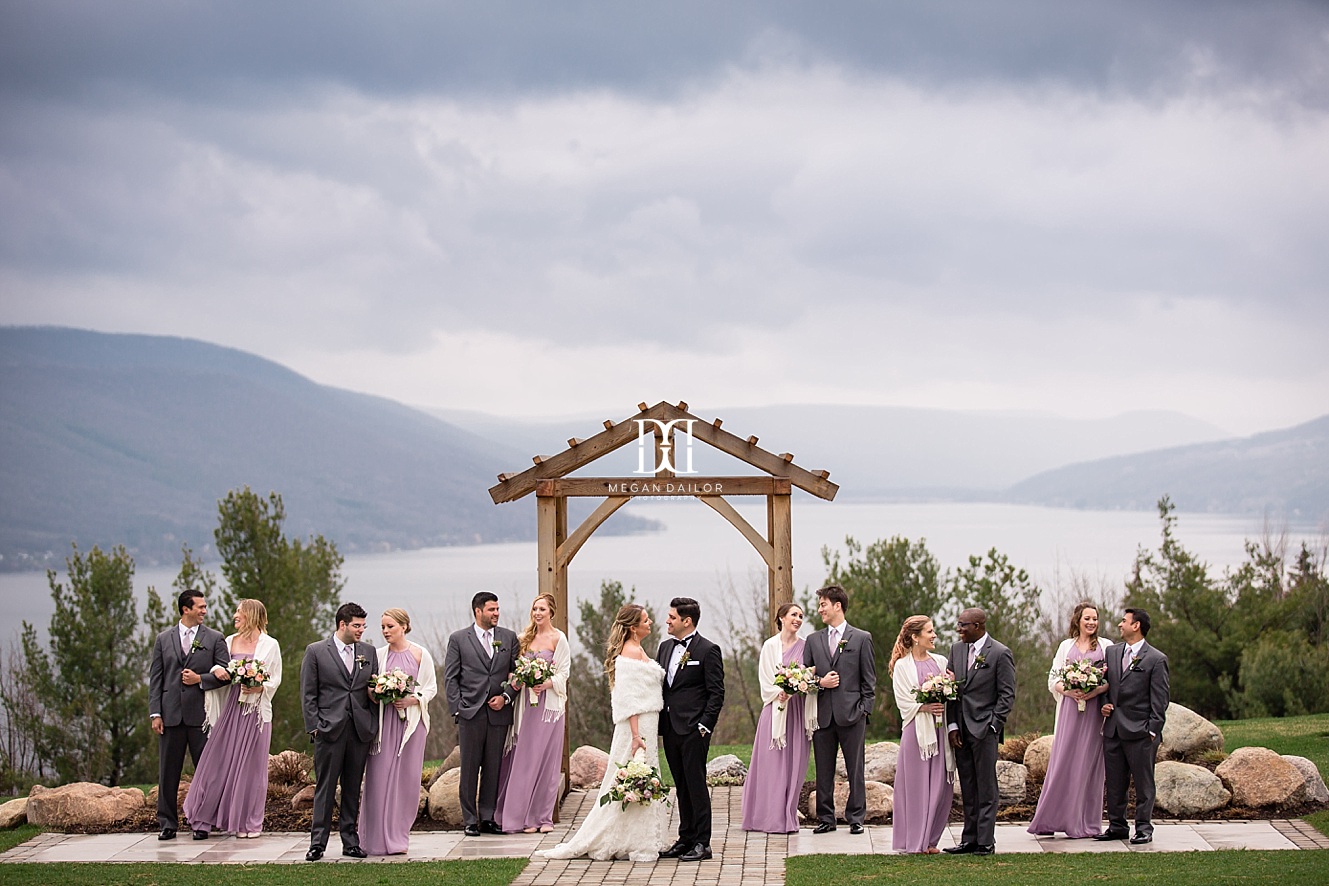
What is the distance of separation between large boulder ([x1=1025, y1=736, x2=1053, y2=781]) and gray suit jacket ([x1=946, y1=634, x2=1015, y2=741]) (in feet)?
7.45

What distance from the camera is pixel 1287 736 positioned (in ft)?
53.9

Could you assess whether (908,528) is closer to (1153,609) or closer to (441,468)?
(441,468)

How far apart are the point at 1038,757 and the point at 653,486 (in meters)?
4.25

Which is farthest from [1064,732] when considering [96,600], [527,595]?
[527,595]

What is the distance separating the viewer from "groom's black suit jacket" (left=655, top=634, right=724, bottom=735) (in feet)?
32.6

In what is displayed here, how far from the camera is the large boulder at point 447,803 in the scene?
11.9 meters

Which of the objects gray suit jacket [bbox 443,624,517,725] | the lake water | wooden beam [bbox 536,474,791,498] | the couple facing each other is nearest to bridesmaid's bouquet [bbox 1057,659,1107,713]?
A: the couple facing each other

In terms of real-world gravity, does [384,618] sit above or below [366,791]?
above

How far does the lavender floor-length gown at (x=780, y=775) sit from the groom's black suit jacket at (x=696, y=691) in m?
1.39

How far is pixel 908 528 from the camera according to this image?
150250mm

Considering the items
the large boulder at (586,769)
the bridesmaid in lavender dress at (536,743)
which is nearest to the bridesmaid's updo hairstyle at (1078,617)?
the bridesmaid in lavender dress at (536,743)

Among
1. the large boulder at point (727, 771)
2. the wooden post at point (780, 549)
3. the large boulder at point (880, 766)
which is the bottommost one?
the large boulder at point (727, 771)

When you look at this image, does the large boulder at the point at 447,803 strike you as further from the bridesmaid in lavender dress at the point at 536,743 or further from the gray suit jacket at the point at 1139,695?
the gray suit jacket at the point at 1139,695

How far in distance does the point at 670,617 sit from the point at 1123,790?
12.5ft
